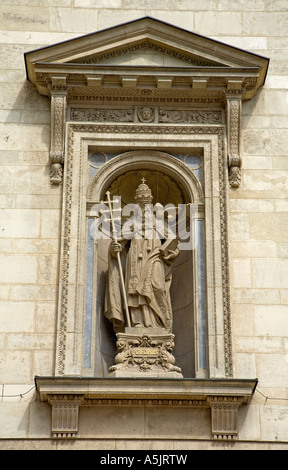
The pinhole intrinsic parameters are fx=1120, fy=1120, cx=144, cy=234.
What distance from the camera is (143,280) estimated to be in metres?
15.1

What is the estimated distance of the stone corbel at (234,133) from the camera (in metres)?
15.5

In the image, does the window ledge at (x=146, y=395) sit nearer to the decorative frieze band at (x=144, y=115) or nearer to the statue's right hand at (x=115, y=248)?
the statue's right hand at (x=115, y=248)

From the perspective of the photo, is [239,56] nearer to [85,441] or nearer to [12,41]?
[12,41]

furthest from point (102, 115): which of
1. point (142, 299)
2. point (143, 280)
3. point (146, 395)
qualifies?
point (146, 395)

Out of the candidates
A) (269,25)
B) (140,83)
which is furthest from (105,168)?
→ (269,25)

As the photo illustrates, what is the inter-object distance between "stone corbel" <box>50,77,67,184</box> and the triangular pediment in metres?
0.12

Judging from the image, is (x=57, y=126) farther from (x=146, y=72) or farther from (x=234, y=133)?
(x=234, y=133)

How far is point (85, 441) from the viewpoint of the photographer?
1376 cm

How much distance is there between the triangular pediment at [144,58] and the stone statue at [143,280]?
7.31ft

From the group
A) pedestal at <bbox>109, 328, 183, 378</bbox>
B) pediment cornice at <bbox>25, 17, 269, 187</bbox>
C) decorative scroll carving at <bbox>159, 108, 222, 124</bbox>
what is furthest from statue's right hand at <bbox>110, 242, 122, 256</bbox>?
decorative scroll carving at <bbox>159, 108, 222, 124</bbox>

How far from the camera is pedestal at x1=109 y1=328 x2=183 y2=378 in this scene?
14273 millimetres

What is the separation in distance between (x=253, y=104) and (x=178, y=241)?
7.66 feet

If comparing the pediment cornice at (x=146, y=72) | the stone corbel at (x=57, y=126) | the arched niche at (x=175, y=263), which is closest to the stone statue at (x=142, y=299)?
the arched niche at (x=175, y=263)

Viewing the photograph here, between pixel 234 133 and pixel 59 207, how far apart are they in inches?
105
